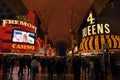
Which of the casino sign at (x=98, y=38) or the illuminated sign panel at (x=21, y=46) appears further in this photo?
the illuminated sign panel at (x=21, y=46)

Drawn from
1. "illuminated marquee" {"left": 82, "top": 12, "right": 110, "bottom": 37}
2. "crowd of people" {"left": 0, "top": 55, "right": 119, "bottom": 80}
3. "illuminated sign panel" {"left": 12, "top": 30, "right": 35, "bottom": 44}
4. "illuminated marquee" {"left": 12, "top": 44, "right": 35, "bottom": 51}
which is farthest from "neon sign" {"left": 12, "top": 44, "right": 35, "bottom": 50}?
"crowd of people" {"left": 0, "top": 55, "right": 119, "bottom": 80}

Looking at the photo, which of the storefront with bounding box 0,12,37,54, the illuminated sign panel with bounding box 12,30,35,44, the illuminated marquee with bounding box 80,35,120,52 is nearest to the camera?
the illuminated marquee with bounding box 80,35,120,52

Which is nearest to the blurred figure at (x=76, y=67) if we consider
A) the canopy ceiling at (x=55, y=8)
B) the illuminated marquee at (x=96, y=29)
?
the illuminated marquee at (x=96, y=29)

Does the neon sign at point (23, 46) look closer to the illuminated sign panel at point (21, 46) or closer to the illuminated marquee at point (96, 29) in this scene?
the illuminated sign panel at point (21, 46)

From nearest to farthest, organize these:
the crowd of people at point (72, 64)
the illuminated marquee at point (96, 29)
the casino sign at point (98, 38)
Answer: the crowd of people at point (72, 64)
the casino sign at point (98, 38)
the illuminated marquee at point (96, 29)

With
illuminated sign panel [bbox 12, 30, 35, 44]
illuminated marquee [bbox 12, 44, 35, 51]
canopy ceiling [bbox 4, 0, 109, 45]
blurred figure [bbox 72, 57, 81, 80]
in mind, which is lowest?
blurred figure [bbox 72, 57, 81, 80]

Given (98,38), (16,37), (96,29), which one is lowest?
(98,38)

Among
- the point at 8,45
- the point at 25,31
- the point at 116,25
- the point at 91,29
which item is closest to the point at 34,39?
the point at 25,31

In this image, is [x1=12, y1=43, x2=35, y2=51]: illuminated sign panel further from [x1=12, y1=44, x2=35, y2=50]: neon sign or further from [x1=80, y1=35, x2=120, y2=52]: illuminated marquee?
[x1=80, y1=35, x2=120, y2=52]: illuminated marquee

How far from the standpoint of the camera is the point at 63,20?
40688 millimetres

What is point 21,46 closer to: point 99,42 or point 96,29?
point 96,29

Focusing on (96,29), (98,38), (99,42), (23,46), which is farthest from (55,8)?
(99,42)

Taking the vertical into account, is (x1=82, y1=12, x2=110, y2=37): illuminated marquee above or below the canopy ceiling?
below

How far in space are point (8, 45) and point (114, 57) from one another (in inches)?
695
